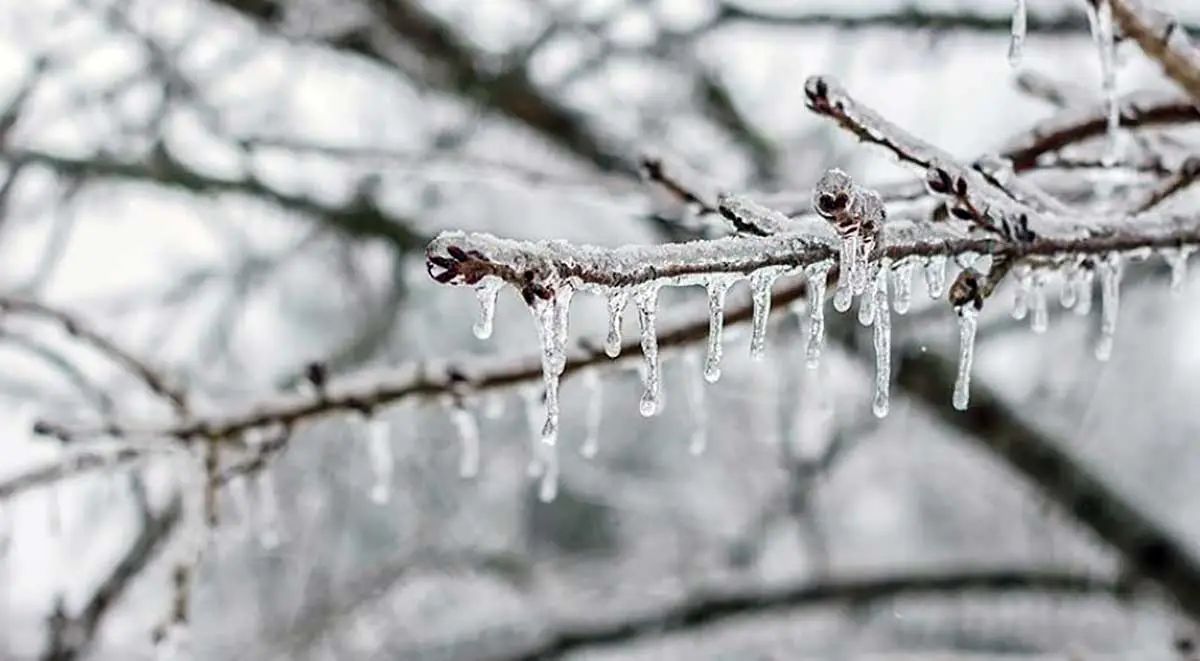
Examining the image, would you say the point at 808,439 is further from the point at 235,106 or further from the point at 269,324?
the point at 269,324

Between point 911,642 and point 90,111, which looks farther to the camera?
point 911,642

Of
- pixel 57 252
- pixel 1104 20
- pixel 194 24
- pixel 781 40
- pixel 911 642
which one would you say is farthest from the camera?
pixel 911 642

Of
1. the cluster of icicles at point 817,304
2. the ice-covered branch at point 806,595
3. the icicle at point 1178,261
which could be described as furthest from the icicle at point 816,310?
the ice-covered branch at point 806,595

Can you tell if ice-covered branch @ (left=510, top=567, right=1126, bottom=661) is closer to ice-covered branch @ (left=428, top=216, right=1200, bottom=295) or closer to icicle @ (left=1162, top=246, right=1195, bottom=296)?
icicle @ (left=1162, top=246, right=1195, bottom=296)

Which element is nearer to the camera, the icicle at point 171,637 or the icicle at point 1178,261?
the icicle at point 1178,261

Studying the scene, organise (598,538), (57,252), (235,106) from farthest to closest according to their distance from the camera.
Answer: (598,538) < (235,106) < (57,252)

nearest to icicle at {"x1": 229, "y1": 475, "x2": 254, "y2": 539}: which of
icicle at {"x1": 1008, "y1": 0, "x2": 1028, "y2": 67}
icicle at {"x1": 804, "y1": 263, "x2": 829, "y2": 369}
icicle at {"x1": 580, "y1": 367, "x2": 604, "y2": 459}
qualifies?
icicle at {"x1": 580, "y1": 367, "x2": 604, "y2": 459}

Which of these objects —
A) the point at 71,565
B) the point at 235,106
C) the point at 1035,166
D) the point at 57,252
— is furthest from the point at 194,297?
the point at 1035,166

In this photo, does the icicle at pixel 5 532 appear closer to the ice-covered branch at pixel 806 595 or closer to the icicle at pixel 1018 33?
the ice-covered branch at pixel 806 595
